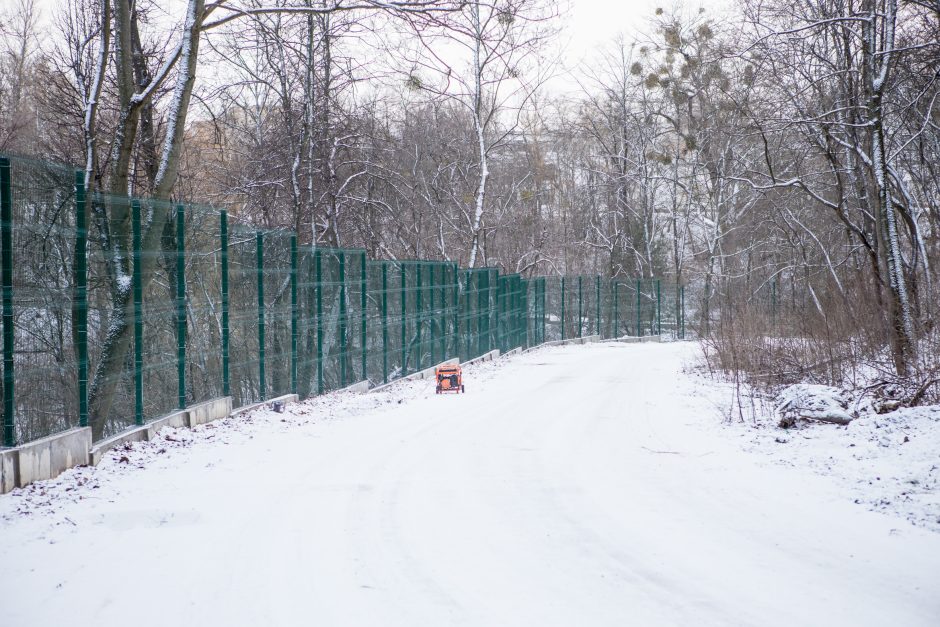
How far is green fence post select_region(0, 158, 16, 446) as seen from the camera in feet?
21.4

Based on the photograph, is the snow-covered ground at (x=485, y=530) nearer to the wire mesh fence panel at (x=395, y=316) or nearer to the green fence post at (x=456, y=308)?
the wire mesh fence panel at (x=395, y=316)

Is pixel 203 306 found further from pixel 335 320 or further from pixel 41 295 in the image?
pixel 41 295

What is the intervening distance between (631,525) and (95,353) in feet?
22.1

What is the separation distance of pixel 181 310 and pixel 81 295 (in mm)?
2087

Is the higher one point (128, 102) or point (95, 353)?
point (128, 102)

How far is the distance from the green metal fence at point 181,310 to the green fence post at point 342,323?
3 centimetres

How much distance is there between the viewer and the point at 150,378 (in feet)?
30.9

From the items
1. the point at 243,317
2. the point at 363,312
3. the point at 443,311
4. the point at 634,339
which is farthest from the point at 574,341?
the point at 243,317

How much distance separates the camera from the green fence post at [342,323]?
1391 cm

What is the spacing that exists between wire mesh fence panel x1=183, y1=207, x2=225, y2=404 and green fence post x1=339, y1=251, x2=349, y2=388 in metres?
2.58

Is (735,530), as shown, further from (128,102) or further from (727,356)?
(727,356)

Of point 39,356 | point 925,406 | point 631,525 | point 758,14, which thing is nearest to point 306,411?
point 39,356

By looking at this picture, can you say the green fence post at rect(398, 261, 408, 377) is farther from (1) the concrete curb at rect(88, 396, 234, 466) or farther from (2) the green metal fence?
(1) the concrete curb at rect(88, 396, 234, 466)

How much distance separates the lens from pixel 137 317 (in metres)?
8.64
